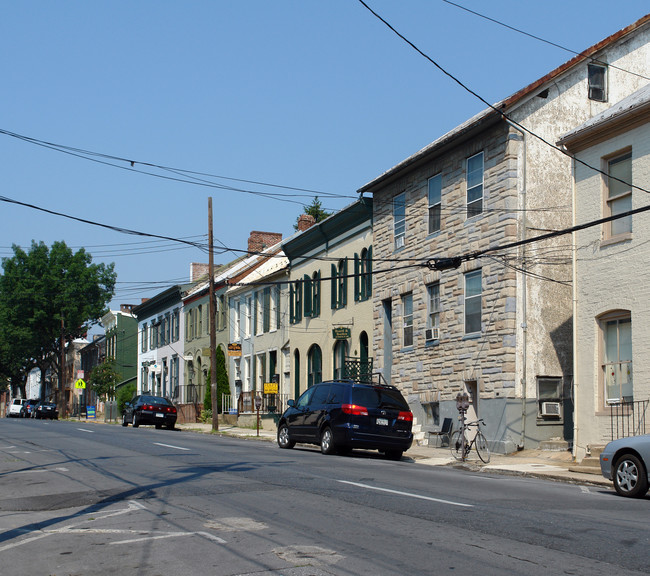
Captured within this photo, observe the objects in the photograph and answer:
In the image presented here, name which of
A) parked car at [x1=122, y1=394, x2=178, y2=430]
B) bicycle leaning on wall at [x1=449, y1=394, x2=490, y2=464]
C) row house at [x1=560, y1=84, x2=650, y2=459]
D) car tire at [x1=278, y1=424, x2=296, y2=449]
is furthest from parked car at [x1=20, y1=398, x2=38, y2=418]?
row house at [x1=560, y1=84, x2=650, y2=459]

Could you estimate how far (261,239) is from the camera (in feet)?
170

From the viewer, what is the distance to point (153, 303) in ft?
200

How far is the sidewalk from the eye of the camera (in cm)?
1659

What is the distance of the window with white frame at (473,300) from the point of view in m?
24.4

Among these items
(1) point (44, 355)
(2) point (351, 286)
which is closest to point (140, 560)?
(2) point (351, 286)

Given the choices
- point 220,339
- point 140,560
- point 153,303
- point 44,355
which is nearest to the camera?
point 140,560

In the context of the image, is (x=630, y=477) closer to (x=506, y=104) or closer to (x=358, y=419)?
(x=358, y=419)

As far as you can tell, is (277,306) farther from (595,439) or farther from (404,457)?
(595,439)

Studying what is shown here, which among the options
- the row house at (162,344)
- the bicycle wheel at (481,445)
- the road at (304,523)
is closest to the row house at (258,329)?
the row house at (162,344)

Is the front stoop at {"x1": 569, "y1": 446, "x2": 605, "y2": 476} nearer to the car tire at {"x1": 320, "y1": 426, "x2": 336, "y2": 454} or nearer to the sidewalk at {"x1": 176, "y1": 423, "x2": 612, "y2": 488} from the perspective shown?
the sidewalk at {"x1": 176, "y1": 423, "x2": 612, "y2": 488}

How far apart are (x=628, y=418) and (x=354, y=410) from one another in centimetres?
607

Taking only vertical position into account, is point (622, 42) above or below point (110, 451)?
above

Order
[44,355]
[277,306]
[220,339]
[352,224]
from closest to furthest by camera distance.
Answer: [352,224] → [277,306] → [220,339] → [44,355]

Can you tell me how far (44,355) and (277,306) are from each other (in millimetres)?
42335
